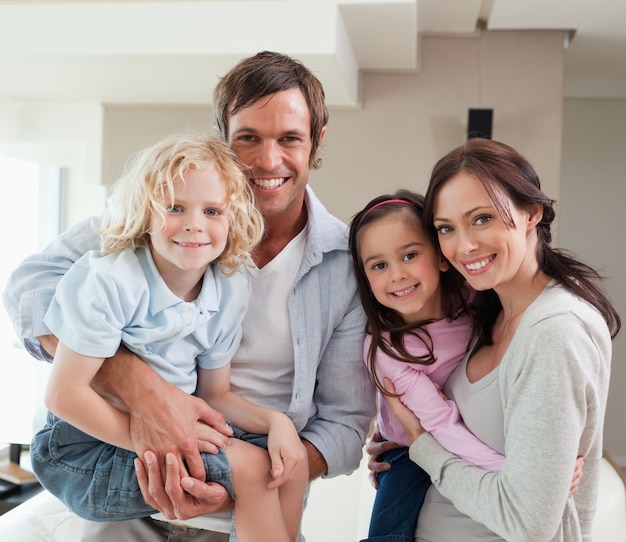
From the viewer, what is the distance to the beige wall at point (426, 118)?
13.4 ft

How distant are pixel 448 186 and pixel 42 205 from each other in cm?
393

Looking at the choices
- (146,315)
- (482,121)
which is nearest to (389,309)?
(146,315)

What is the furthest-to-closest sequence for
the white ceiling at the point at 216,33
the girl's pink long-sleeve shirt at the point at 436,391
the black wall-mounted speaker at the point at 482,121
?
the black wall-mounted speaker at the point at 482,121
the white ceiling at the point at 216,33
the girl's pink long-sleeve shirt at the point at 436,391

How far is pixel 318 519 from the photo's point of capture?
2.55 meters

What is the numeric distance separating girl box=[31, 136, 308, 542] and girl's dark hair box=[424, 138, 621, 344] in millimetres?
440

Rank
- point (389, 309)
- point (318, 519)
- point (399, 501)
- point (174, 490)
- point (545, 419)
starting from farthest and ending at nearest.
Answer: point (318, 519) < point (389, 309) < point (399, 501) < point (174, 490) < point (545, 419)

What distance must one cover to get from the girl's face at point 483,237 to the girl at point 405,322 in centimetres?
16

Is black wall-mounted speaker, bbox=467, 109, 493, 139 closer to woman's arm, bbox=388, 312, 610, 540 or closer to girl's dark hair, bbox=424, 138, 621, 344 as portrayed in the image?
girl's dark hair, bbox=424, 138, 621, 344

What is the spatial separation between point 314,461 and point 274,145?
723 millimetres

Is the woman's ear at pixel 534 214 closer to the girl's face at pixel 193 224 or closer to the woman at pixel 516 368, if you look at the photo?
the woman at pixel 516 368

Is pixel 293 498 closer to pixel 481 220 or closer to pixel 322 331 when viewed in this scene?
pixel 322 331

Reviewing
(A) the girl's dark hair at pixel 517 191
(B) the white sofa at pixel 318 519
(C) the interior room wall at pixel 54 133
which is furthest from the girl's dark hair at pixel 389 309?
(C) the interior room wall at pixel 54 133

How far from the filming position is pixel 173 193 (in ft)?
4.50

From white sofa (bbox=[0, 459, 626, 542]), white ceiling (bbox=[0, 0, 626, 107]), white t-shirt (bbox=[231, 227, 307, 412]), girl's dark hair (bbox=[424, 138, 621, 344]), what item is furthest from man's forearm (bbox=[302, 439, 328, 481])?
white ceiling (bbox=[0, 0, 626, 107])
